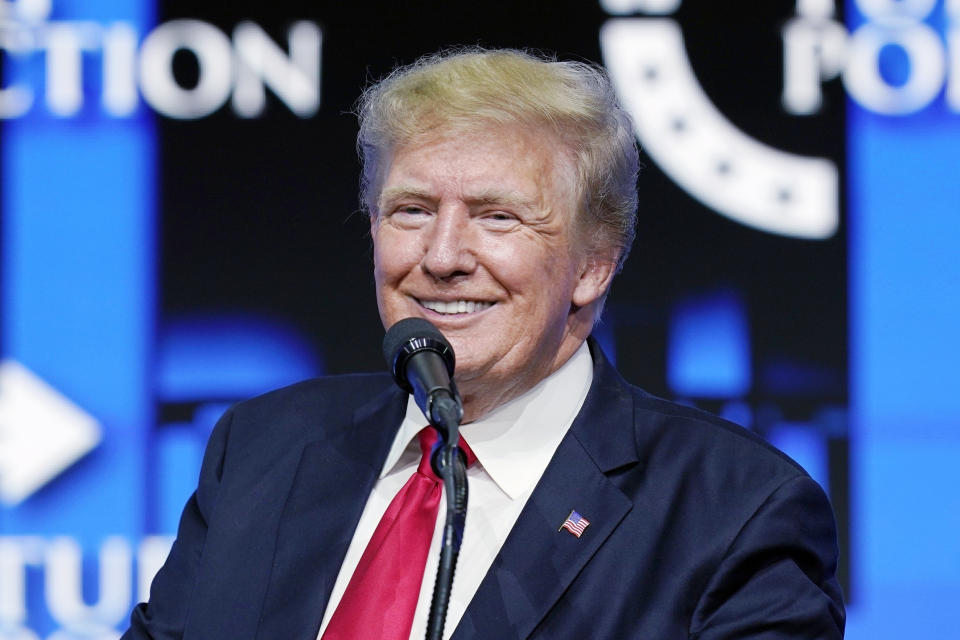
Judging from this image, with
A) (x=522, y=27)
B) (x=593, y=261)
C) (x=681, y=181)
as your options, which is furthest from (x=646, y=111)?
(x=593, y=261)

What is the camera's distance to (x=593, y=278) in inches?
73.9

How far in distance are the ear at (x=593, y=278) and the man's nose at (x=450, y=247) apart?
8.3 inches

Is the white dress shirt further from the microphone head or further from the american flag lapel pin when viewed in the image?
the microphone head

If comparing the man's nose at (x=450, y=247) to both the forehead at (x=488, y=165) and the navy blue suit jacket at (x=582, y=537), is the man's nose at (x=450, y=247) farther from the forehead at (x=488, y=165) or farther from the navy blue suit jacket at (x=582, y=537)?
the navy blue suit jacket at (x=582, y=537)

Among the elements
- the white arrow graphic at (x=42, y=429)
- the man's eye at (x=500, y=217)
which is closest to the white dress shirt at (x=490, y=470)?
the man's eye at (x=500, y=217)

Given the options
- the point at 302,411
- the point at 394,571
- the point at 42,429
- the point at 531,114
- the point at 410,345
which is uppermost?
the point at 531,114

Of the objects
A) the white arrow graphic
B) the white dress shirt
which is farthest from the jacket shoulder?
the white arrow graphic

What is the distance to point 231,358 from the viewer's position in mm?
2904

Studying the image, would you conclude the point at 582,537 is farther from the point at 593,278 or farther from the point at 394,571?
the point at 593,278

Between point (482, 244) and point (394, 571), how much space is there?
18.3 inches

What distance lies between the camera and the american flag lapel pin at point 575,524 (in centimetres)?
167

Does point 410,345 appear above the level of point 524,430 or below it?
above

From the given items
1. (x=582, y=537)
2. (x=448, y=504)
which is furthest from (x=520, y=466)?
(x=448, y=504)

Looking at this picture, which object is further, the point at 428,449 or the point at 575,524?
the point at 428,449
